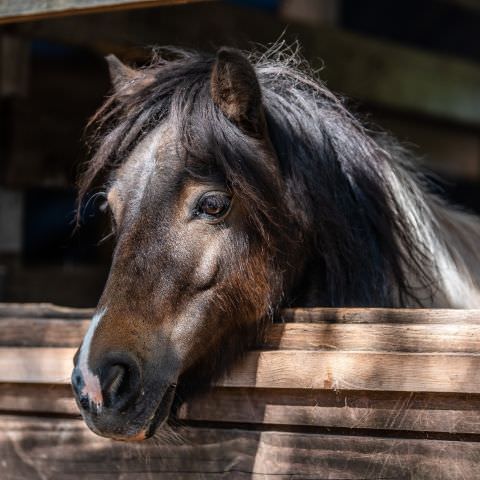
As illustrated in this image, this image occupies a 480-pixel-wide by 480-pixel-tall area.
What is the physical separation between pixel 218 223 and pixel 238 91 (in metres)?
0.34

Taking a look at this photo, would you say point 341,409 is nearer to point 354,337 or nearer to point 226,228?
point 354,337

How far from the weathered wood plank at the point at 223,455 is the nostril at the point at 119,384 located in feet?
0.78

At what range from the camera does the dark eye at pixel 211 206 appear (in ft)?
6.96

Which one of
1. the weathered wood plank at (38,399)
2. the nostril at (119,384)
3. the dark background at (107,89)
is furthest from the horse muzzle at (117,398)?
the dark background at (107,89)

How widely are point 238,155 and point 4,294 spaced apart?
2.73 metres

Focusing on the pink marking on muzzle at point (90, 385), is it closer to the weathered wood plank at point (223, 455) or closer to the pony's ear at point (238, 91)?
the weathered wood plank at point (223, 455)

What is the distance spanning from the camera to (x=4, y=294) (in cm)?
455

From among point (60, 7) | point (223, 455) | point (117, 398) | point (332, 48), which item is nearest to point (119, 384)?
point (117, 398)

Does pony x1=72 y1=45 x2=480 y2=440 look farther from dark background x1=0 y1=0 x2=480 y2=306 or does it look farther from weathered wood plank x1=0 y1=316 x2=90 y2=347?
dark background x1=0 y1=0 x2=480 y2=306

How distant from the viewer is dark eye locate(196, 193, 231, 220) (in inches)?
83.5

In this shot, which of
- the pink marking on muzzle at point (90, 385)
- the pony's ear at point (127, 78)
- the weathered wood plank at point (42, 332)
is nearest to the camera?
the pink marking on muzzle at point (90, 385)

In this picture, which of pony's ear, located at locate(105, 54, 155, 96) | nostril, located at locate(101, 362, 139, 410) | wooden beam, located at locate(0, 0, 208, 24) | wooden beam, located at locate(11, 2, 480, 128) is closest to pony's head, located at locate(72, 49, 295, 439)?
nostril, located at locate(101, 362, 139, 410)

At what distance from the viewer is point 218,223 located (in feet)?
6.99

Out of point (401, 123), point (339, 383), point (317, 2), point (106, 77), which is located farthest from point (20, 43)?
point (339, 383)
